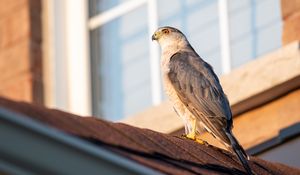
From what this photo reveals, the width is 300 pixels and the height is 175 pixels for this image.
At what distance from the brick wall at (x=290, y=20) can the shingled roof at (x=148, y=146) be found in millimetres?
1934

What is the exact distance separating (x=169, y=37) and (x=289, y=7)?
745mm

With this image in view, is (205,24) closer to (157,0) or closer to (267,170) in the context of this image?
(157,0)

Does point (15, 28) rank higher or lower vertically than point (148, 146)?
higher

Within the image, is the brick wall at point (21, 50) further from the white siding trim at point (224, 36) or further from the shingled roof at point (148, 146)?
the shingled roof at point (148, 146)

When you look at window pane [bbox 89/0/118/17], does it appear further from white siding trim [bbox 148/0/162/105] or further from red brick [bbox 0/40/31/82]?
red brick [bbox 0/40/31/82]

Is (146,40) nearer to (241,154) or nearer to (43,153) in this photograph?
(241,154)

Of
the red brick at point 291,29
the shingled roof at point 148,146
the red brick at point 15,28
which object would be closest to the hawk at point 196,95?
the shingled roof at point 148,146

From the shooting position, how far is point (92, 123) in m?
4.21

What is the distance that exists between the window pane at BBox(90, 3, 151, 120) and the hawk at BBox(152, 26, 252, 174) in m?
1.55

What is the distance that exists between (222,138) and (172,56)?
53.4 inches

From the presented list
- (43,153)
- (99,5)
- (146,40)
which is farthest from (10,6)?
(43,153)

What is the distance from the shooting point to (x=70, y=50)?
Result: 358 inches

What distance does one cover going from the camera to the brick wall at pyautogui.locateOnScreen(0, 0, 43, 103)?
8.73 m

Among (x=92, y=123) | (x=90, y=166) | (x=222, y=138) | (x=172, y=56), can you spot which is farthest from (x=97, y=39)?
(x=90, y=166)
